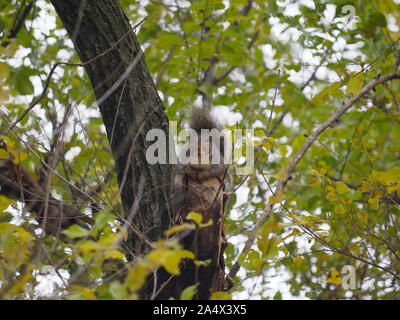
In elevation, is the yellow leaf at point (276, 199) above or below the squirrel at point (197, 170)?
below

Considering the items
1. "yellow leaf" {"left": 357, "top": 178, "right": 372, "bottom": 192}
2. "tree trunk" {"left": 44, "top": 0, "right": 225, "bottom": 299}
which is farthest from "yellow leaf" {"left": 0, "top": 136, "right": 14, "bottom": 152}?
"yellow leaf" {"left": 357, "top": 178, "right": 372, "bottom": 192}

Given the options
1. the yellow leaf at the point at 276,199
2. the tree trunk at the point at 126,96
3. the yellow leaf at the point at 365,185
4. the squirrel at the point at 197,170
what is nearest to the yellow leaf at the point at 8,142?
the tree trunk at the point at 126,96

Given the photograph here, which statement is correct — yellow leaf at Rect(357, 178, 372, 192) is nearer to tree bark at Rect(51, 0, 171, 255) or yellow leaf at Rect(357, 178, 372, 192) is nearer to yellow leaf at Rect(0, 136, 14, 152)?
tree bark at Rect(51, 0, 171, 255)

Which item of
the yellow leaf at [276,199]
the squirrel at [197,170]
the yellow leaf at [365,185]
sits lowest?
the yellow leaf at [276,199]

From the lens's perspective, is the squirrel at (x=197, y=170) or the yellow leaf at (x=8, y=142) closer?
the yellow leaf at (x=8, y=142)

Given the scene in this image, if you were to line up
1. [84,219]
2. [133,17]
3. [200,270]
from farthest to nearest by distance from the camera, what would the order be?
[133,17]
[84,219]
[200,270]

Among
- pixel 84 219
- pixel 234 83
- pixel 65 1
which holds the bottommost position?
pixel 84 219

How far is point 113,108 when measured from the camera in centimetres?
192

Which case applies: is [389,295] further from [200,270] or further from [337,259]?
[200,270]

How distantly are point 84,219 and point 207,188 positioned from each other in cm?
95

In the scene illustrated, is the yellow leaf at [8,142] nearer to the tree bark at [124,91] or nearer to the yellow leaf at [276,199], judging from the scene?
the tree bark at [124,91]
